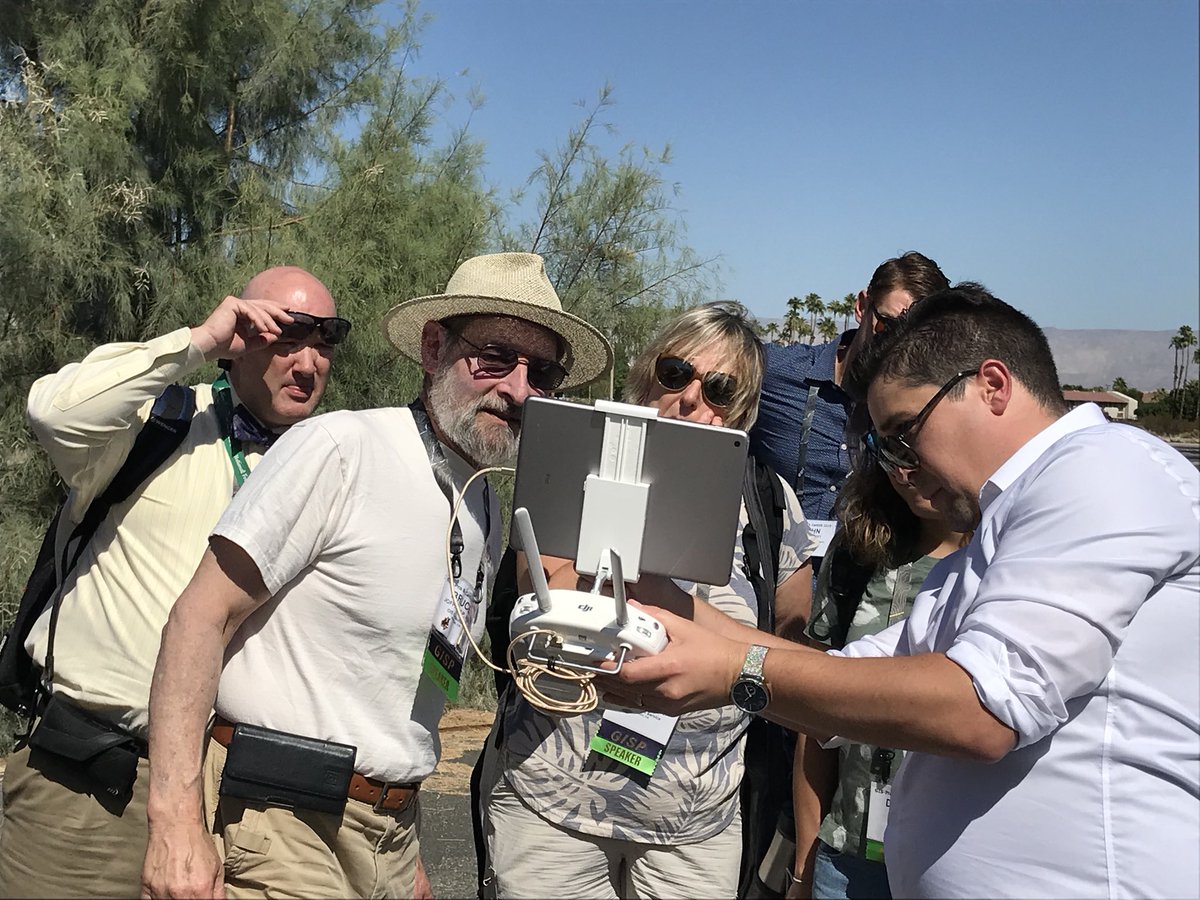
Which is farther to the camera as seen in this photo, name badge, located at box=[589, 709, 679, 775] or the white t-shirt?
name badge, located at box=[589, 709, 679, 775]

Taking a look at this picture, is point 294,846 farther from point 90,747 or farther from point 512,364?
point 512,364

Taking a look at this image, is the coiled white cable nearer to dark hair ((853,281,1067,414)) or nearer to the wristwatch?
the wristwatch

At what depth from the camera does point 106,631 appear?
8.77ft

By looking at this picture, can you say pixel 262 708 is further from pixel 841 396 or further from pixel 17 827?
pixel 841 396

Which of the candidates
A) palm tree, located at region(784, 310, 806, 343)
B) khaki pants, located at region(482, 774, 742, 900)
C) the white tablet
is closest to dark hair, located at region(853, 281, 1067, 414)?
the white tablet

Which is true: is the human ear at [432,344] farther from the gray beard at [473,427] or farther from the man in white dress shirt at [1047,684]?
the man in white dress shirt at [1047,684]

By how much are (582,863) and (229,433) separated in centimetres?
150

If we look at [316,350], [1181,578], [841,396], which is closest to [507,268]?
[316,350]

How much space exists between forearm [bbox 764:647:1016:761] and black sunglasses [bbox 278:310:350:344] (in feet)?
6.09

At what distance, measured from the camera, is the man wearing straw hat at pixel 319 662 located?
2.09 metres

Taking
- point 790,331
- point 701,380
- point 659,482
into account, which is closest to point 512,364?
point 701,380

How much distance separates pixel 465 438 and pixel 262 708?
76 cm

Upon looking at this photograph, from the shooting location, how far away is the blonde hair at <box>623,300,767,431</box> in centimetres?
318

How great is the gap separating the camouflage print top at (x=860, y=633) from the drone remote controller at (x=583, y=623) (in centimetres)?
114
